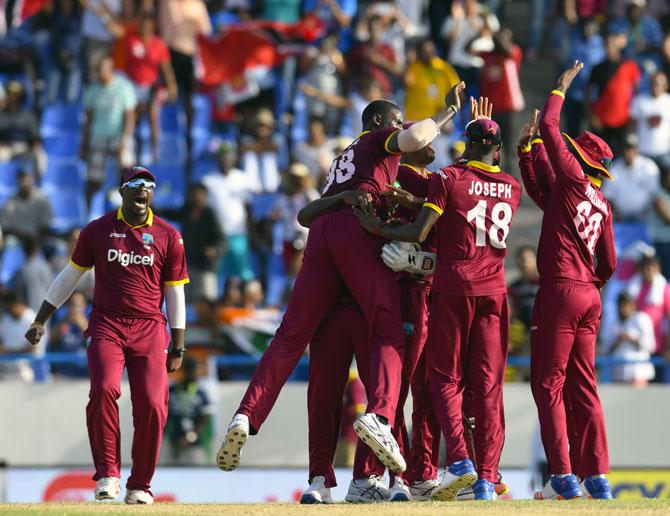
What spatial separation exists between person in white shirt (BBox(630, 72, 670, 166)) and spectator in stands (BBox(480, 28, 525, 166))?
1.53 metres

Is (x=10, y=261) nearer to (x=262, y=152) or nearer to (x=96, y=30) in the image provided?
(x=262, y=152)

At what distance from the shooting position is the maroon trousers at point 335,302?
10.6m

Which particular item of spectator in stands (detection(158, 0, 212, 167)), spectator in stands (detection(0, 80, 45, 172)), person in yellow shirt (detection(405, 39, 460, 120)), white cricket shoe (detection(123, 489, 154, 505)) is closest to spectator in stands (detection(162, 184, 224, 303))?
person in yellow shirt (detection(405, 39, 460, 120))

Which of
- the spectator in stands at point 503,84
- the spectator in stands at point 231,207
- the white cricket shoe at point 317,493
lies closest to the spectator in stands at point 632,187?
the spectator in stands at point 503,84

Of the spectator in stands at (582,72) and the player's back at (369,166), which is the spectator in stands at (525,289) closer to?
the spectator in stands at (582,72)

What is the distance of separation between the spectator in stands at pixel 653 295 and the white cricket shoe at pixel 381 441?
26.8 ft

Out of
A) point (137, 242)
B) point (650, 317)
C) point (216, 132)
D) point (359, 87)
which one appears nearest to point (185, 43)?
point (216, 132)

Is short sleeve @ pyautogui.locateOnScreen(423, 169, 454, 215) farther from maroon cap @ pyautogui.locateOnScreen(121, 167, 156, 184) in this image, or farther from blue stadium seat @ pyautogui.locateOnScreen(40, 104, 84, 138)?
blue stadium seat @ pyautogui.locateOnScreen(40, 104, 84, 138)

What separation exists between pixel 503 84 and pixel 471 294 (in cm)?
1045

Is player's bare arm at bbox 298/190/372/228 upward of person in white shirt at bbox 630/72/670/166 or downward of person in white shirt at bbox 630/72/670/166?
downward

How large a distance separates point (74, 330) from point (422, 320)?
739cm

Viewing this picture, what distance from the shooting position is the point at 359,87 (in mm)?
21641

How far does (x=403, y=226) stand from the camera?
1068cm

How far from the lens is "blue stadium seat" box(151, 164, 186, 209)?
21422 millimetres
